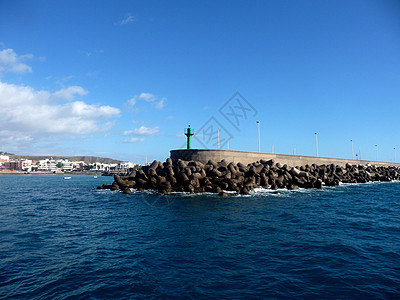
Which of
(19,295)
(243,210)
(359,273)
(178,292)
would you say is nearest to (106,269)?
(19,295)

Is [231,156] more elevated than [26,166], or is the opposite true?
[26,166]

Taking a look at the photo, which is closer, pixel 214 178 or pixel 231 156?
pixel 214 178

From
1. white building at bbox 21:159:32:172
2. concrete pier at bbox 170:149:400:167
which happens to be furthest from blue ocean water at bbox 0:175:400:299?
white building at bbox 21:159:32:172

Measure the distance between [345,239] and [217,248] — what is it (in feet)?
17.5

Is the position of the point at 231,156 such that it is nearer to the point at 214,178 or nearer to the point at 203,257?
the point at 214,178

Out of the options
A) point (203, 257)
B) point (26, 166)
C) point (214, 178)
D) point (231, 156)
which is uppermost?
point (26, 166)

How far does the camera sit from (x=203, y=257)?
7.62 m

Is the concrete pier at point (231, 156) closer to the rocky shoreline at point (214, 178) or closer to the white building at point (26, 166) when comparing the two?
the rocky shoreline at point (214, 178)

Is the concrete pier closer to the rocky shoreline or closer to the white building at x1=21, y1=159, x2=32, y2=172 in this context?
the rocky shoreline

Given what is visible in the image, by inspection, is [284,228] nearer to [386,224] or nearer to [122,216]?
[386,224]

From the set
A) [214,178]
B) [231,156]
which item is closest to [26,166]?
[231,156]

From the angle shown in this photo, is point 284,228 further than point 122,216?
No

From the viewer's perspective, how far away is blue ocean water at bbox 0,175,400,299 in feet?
18.7

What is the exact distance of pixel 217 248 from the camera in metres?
8.42
